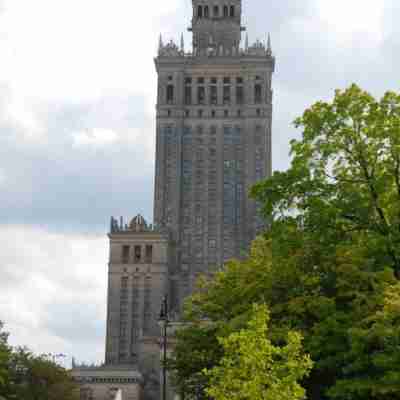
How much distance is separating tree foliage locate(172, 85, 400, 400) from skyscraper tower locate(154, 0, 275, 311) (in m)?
114

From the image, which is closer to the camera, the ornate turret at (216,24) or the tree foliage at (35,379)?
the tree foliage at (35,379)

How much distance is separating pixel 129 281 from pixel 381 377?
125 m

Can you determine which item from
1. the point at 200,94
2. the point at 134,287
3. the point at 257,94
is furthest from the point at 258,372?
the point at 200,94

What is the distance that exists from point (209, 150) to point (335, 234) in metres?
122

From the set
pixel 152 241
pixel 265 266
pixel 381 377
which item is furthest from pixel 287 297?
pixel 152 241

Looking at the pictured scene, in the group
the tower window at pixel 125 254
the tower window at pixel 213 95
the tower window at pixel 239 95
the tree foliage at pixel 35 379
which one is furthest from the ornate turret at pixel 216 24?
the tree foliage at pixel 35 379

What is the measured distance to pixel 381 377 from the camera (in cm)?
3819

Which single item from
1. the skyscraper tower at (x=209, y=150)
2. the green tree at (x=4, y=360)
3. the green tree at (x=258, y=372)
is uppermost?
the skyscraper tower at (x=209, y=150)

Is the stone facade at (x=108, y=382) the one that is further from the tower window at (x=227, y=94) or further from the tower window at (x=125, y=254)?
the tower window at (x=227, y=94)

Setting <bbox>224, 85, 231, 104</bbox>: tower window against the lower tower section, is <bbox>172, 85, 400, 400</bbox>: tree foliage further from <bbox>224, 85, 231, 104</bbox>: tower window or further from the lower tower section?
<bbox>224, 85, 231, 104</bbox>: tower window

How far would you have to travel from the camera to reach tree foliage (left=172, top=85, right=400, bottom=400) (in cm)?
4175

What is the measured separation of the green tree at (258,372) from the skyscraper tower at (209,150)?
123 metres

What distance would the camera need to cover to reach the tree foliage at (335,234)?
4175cm

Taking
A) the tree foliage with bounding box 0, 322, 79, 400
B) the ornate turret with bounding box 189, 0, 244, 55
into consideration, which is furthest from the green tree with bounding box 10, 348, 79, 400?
the ornate turret with bounding box 189, 0, 244, 55
